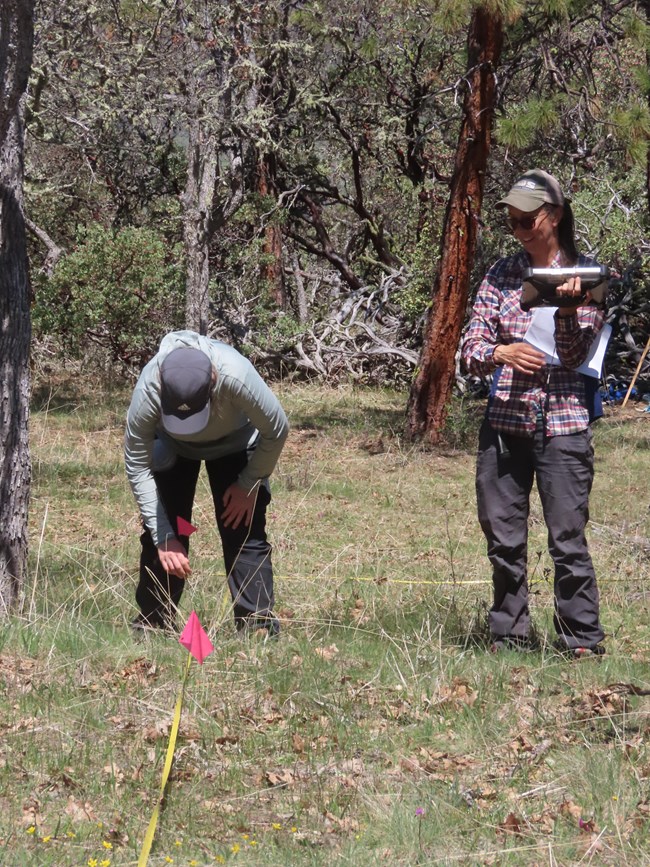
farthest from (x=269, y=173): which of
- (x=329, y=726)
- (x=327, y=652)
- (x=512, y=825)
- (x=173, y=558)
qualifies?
(x=512, y=825)

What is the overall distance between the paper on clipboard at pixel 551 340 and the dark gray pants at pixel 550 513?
258 mm

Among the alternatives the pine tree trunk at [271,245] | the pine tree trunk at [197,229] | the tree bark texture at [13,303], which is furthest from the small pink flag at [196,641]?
the pine tree trunk at [271,245]

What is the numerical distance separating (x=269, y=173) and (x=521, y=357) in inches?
520

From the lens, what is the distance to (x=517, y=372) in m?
4.80

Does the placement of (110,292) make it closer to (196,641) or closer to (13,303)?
(13,303)

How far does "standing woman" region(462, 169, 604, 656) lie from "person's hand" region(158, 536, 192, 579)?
1.22 metres

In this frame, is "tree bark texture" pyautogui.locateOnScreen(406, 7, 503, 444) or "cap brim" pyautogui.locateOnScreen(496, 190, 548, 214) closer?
"cap brim" pyautogui.locateOnScreen(496, 190, 548, 214)

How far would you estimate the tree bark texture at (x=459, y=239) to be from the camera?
446 inches

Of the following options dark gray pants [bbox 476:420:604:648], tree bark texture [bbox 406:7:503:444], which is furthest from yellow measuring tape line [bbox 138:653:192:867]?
tree bark texture [bbox 406:7:503:444]

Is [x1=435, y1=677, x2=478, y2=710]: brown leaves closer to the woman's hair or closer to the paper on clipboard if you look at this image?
the paper on clipboard

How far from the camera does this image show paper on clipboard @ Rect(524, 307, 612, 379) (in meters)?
4.69

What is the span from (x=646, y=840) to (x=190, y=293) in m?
10.7

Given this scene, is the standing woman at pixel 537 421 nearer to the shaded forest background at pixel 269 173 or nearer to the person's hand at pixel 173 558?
the person's hand at pixel 173 558

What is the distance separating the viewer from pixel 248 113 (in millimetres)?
14453
